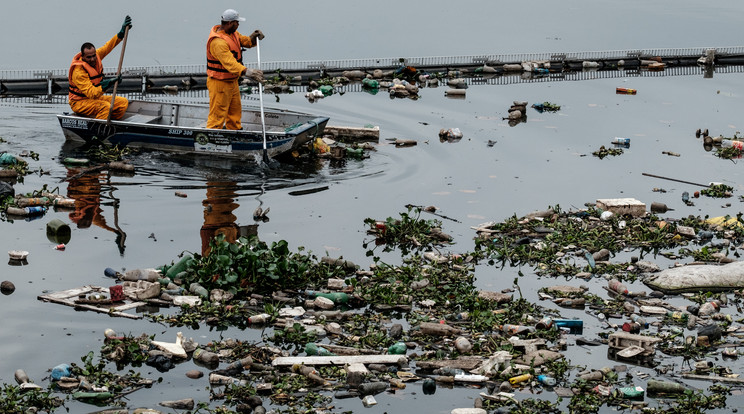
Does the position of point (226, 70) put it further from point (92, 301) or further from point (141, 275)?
point (92, 301)

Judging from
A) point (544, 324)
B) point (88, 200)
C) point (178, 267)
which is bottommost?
point (544, 324)

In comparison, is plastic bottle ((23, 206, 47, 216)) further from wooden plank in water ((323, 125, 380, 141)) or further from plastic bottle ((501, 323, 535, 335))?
plastic bottle ((501, 323, 535, 335))

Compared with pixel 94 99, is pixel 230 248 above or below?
below

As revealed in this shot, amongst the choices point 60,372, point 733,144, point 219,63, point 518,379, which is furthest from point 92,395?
point 733,144

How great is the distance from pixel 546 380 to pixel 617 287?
2619 mm

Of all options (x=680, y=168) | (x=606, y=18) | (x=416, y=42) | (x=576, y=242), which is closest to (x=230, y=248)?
(x=576, y=242)

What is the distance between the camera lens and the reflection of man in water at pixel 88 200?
13.1 metres

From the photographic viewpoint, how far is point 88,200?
14359 mm

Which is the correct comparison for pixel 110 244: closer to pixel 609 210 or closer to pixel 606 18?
pixel 609 210

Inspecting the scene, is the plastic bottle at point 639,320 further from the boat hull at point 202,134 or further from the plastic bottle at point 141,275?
the boat hull at point 202,134

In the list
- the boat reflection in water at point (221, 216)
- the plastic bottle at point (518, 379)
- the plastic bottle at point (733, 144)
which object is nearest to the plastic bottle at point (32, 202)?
the boat reflection in water at point (221, 216)

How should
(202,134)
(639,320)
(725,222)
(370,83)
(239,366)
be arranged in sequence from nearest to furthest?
(239,366)
(639,320)
(725,222)
(202,134)
(370,83)

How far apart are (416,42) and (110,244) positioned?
92.5ft

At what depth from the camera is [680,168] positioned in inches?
679
